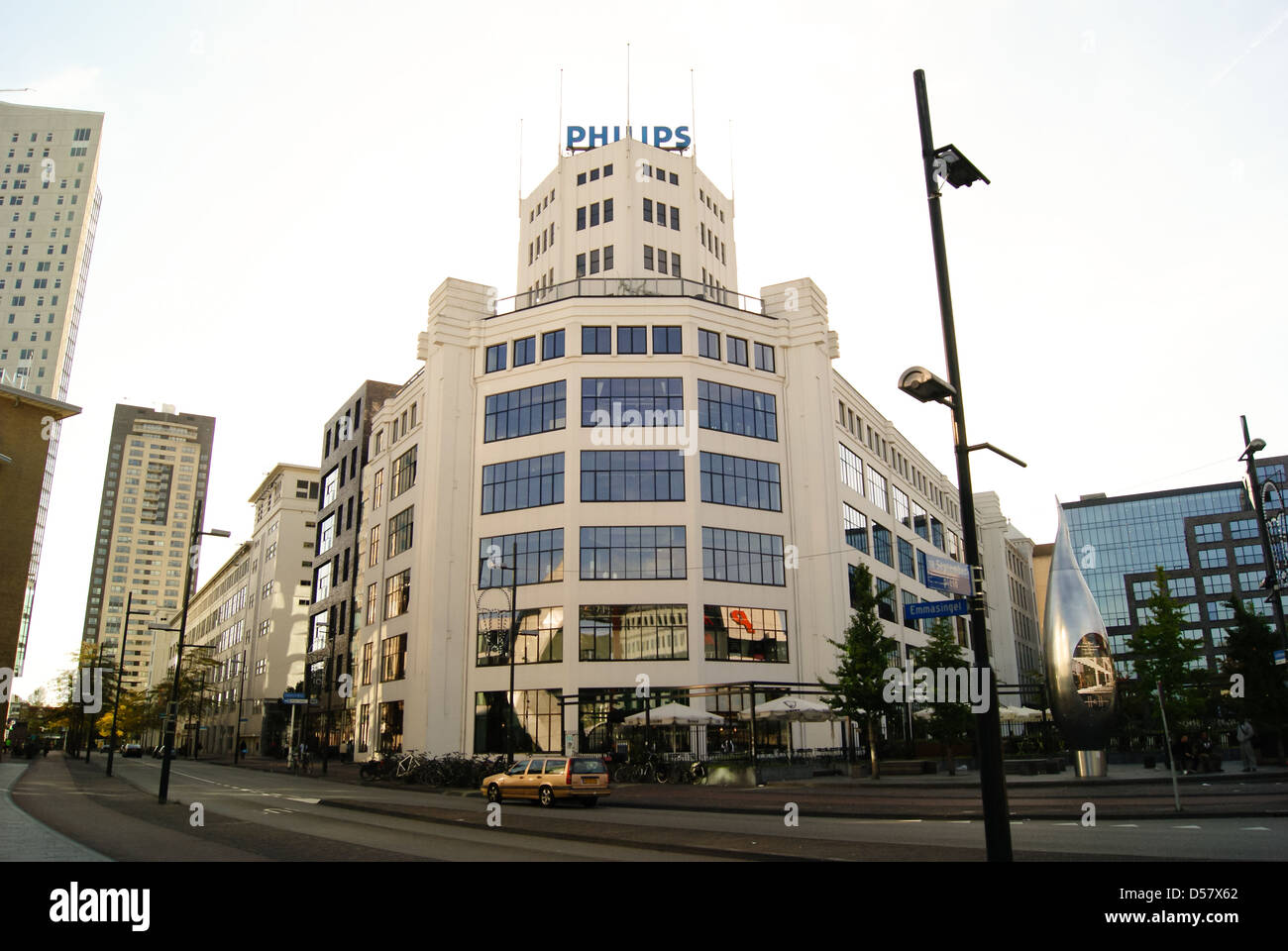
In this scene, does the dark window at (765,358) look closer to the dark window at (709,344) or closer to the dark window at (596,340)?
the dark window at (709,344)

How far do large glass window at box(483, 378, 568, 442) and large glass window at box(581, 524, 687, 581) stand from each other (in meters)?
6.81

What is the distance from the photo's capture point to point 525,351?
53.5 m

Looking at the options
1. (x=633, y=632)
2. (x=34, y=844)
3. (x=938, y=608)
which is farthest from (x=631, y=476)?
(x=938, y=608)

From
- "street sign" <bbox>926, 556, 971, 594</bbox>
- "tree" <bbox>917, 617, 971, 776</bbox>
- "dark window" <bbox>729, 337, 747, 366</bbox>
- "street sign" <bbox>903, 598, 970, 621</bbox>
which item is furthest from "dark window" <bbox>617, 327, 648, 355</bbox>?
"street sign" <bbox>926, 556, 971, 594</bbox>

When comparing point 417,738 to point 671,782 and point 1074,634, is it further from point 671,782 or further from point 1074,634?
point 1074,634

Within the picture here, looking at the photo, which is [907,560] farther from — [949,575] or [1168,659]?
[949,575]

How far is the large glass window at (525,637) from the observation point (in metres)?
47.6

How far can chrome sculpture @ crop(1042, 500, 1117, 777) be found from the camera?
31.5 meters

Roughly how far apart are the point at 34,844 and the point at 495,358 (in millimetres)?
41930

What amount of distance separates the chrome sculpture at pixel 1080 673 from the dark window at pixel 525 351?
102ft

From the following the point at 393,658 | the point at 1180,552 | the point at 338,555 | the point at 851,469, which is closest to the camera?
the point at 393,658

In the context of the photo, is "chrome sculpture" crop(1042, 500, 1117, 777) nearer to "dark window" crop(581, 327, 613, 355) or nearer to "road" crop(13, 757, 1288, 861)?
"road" crop(13, 757, 1288, 861)
